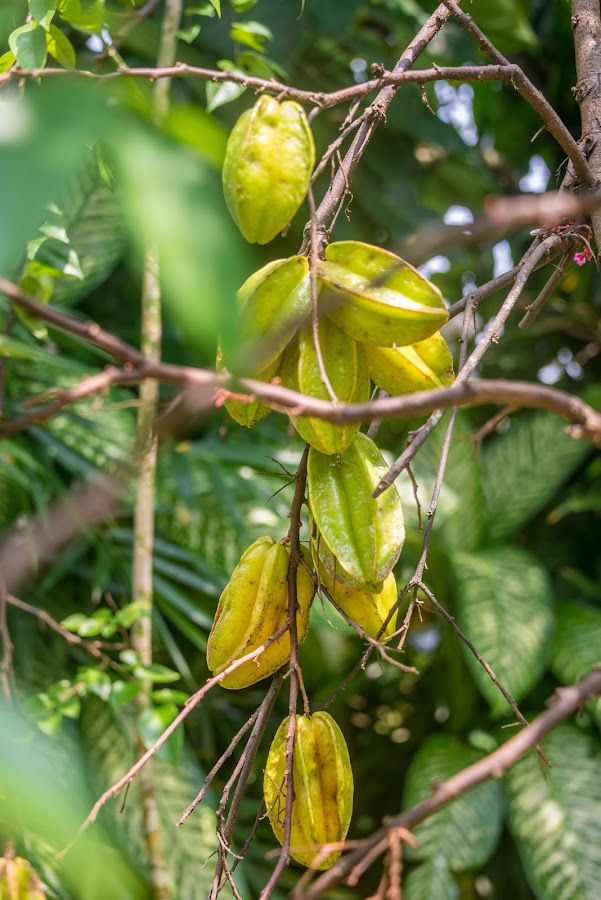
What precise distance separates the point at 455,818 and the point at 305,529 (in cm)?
70

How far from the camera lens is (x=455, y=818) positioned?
75.2 inches

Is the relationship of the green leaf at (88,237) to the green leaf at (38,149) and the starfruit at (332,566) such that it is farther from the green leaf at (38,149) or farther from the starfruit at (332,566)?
the green leaf at (38,149)

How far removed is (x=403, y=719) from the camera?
261 centimetres

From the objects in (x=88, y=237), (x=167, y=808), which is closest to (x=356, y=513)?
(x=167, y=808)

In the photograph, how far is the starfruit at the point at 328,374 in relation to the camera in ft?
2.02

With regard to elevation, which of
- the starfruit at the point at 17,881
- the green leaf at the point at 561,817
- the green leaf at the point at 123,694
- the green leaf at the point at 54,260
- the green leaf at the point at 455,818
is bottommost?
the green leaf at the point at 561,817

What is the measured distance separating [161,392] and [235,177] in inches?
58.4

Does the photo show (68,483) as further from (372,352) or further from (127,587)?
(372,352)

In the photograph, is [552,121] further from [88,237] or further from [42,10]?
[88,237]

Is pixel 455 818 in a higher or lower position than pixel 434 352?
lower

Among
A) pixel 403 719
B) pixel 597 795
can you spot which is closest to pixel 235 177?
pixel 597 795

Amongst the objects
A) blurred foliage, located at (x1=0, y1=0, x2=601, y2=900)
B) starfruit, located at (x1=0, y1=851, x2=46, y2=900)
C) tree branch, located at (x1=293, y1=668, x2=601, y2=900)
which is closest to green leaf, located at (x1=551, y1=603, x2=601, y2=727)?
blurred foliage, located at (x1=0, y1=0, x2=601, y2=900)

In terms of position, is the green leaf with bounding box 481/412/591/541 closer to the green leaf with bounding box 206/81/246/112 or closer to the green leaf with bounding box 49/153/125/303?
the green leaf with bounding box 49/153/125/303

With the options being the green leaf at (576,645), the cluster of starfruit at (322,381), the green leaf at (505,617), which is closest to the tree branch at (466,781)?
the cluster of starfruit at (322,381)
